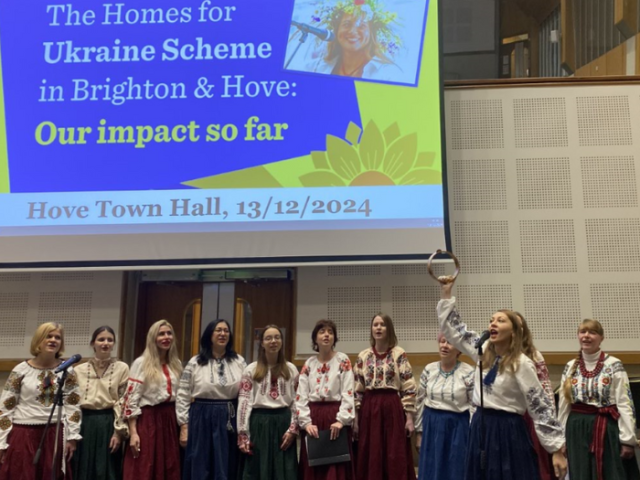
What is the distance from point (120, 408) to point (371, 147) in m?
2.75

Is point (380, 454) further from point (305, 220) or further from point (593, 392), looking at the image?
point (305, 220)

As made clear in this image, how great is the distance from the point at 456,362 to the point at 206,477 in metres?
1.66

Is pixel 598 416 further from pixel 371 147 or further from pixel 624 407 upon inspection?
pixel 371 147

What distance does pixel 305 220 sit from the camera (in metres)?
5.12

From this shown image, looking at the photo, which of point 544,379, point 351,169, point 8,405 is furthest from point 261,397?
point 351,169

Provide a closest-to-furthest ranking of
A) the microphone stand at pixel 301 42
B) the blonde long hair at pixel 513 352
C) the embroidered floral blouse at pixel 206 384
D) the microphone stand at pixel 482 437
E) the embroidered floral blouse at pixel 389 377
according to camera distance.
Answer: the microphone stand at pixel 482 437, the blonde long hair at pixel 513 352, the embroidered floral blouse at pixel 206 384, the embroidered floral blouse at pixel 389 377, the microphone stand at pixel 301 42

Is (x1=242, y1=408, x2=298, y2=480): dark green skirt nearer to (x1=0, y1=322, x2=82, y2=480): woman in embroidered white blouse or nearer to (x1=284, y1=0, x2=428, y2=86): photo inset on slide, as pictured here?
(x1=0, y1=322, x2=82, y2=480): woman in embroidered white blouse

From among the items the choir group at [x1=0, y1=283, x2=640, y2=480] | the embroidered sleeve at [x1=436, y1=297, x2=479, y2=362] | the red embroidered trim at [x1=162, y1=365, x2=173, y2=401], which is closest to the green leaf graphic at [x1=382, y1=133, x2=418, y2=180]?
the choir group at [x1=0, y1=283, x2=640, y2=480]

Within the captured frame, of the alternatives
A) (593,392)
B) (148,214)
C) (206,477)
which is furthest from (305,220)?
(593,392)

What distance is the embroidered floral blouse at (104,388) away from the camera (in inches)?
157

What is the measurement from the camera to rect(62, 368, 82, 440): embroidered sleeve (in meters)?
3.65

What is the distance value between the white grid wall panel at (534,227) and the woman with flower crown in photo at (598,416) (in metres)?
1.32

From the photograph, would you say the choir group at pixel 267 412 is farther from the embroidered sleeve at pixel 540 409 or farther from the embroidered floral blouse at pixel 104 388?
the embroidered sleeve at pixel 540 409

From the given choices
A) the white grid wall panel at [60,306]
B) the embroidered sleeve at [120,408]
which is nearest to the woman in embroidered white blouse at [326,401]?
the embroidered sleeve at [120,408]
